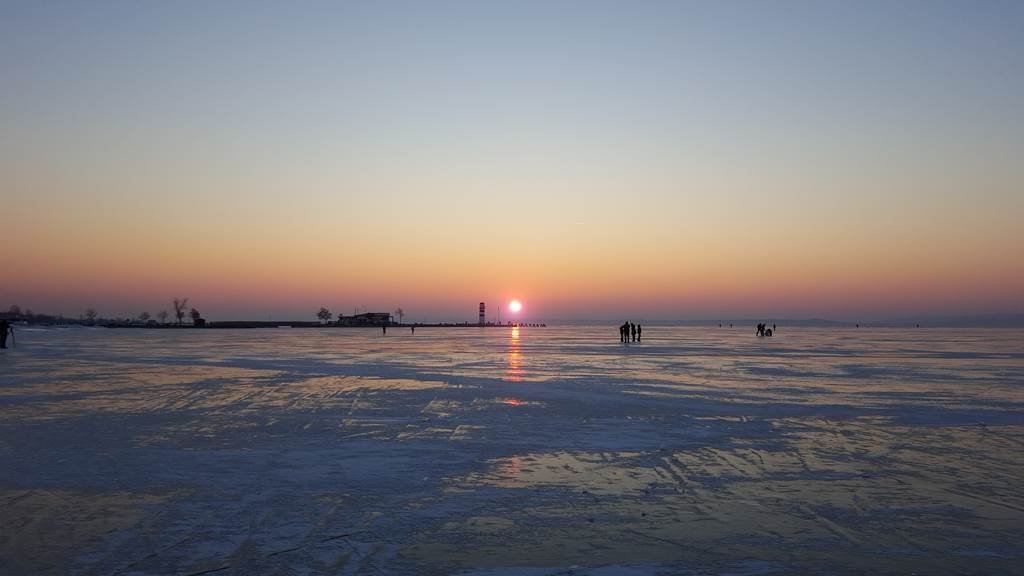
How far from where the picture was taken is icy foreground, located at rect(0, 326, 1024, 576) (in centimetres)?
524

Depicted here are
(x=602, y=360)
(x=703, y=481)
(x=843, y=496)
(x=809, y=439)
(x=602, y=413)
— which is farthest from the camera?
(x=602, y=360)

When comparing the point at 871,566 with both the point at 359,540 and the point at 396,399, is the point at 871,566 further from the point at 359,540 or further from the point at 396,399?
the point at 396,399

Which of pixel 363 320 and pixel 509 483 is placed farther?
pixel 363 320

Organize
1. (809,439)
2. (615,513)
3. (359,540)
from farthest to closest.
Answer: (809,439), (615,513), (359,540)

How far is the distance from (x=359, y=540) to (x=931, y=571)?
13.2ft

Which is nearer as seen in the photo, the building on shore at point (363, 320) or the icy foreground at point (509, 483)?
the icy foreground at point (509, 483)

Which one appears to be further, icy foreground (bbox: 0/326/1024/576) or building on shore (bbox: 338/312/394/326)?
building on shore (bbox: 338/312/394/326)

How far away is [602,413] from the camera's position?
12758 mm

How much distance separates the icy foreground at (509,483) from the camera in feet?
17.2

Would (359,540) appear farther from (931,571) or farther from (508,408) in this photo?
(508,408)

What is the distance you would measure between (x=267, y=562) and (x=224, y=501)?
1880 millimetres

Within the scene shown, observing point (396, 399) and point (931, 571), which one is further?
point (396, 399)

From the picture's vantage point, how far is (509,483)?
7.46m

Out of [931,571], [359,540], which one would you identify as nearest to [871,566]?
[931,571]
